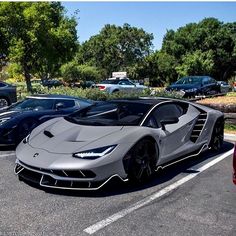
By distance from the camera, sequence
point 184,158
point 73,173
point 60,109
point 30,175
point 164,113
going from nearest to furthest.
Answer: point 73,173 → point 30,175 → point 164,113 → point 184,158 → point 60,109

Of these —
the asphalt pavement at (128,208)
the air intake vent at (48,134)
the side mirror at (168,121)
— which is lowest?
the asphalt pavement at (128,208)

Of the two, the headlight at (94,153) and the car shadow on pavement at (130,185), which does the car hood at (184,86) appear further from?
the headlight at (94,153)

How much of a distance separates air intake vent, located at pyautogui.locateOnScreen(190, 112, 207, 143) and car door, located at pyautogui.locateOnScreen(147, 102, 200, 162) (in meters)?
0.11

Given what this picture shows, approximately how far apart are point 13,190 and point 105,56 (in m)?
55.5

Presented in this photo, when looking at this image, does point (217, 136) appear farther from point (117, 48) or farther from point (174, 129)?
point (117, 48)

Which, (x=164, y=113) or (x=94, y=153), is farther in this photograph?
(x=164, y=113)

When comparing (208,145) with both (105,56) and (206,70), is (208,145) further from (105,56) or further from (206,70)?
(105,56)

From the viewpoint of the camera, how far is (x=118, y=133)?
5.26 meters

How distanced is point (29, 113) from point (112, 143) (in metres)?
3.43

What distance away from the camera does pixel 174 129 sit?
602 centimetres

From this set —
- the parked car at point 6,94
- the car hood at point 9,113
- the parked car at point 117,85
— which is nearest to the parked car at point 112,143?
the car hood at point 9,113

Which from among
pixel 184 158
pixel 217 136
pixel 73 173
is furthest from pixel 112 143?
pixel 217 136

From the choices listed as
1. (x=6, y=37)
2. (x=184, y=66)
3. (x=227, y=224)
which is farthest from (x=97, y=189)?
(x=184, y=66)

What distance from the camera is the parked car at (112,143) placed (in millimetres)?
4770
